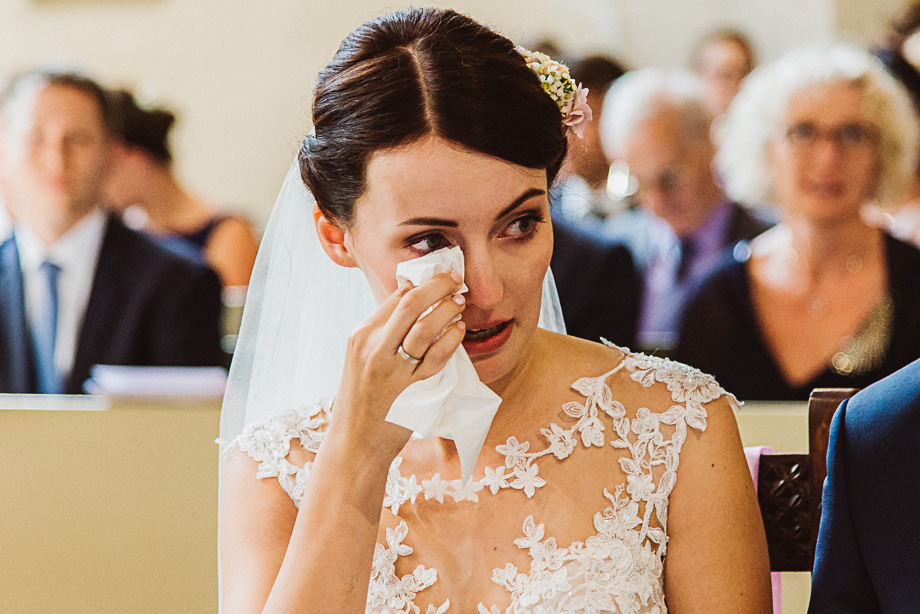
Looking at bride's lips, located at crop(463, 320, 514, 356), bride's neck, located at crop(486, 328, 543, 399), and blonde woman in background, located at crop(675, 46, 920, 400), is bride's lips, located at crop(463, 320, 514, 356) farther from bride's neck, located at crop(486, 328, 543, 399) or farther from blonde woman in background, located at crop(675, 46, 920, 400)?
blonde woman in background, located at crop(675, 46, 920, 400)

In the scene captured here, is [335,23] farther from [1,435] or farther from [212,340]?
[1,435]

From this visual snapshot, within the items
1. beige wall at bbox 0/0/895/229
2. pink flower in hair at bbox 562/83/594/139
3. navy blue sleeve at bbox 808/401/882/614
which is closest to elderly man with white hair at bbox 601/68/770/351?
beige wall at bbox 0/0/895/229

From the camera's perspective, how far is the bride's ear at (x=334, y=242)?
5.69ft

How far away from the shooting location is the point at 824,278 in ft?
12.1

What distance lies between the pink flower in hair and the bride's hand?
1.34ft

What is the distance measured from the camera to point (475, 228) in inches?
60.9

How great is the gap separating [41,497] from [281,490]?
96cm

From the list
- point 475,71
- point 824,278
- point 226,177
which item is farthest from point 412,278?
point 226,177

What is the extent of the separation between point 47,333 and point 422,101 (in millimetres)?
3471

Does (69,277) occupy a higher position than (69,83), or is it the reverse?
(69,83)

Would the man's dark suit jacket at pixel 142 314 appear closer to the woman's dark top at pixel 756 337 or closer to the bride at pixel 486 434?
the woman's dark top at pixel 756 337

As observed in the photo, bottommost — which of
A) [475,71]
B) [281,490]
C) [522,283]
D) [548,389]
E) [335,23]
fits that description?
[281,490]

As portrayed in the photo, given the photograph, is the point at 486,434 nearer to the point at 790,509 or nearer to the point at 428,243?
the point at 428,243

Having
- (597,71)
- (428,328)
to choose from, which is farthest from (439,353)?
(597,71)
